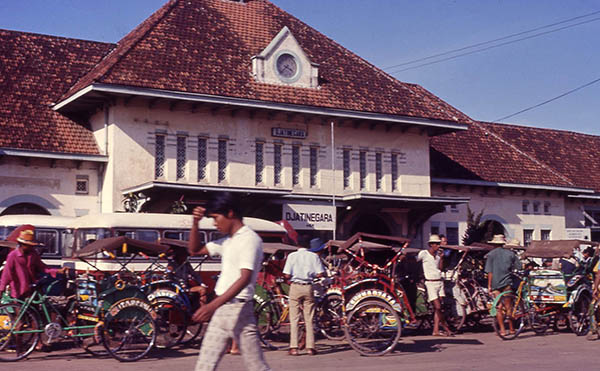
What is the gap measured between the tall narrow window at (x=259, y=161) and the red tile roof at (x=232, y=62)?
1876 millimetres

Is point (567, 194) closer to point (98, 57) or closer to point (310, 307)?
point (98, 57)

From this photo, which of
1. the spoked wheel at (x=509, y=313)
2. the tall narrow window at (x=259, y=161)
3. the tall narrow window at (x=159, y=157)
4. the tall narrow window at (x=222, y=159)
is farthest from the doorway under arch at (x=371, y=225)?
the spoked wheel at (x=509, y=313)

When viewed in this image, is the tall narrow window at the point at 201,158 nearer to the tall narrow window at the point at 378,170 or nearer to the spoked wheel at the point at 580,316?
the tall narrow window at the point at 378,170

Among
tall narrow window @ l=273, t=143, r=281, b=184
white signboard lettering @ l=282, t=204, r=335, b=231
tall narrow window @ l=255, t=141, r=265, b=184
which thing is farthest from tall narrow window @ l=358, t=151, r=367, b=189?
tall narrow window @ l=255, t=141, r=265, b=184

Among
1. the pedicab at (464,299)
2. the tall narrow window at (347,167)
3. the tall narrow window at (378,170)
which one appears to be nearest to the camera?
the pedicab at (464,299)

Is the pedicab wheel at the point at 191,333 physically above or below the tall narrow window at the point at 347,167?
below

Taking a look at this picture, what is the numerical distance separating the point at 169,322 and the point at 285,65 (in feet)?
52.3

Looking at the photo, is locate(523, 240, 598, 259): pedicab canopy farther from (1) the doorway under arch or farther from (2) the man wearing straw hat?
(1) the doorway under arch

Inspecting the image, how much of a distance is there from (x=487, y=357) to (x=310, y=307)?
2956 millimetres

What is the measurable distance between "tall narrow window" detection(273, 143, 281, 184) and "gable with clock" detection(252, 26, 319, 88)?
2300 mm

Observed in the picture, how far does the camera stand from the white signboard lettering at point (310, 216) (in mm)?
26828

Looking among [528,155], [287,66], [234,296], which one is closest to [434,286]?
[234,296]

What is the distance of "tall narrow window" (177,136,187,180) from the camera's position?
1021 inches

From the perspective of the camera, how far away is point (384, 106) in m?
29.4
